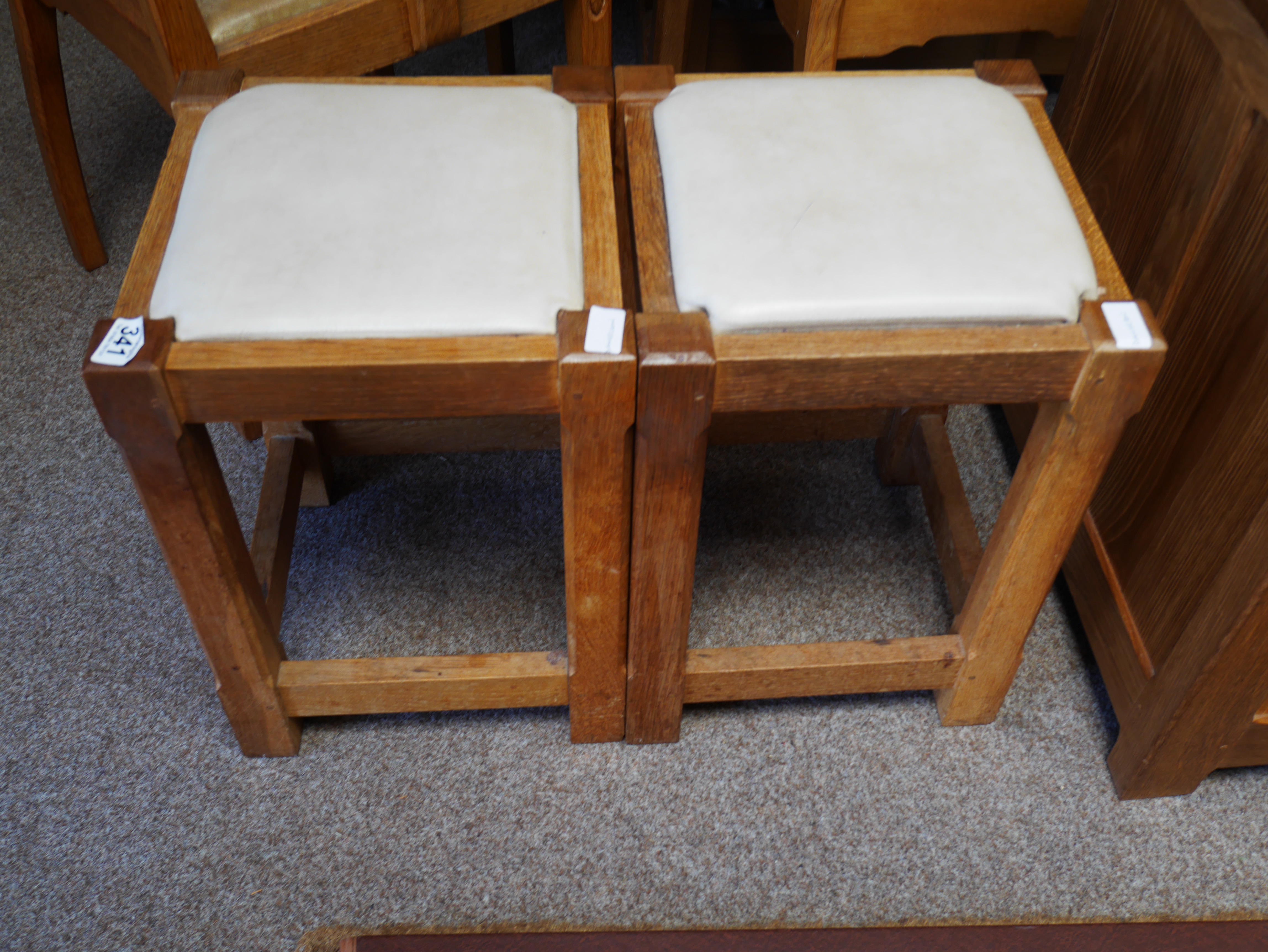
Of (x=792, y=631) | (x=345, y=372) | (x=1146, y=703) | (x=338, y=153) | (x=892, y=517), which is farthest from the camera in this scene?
(x=892, y=517)

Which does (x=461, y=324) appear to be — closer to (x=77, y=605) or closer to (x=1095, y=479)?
(x=1095, y=479)

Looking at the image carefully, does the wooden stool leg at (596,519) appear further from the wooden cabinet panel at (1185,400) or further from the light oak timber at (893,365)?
the wooden cabinet panel at (1185,400)

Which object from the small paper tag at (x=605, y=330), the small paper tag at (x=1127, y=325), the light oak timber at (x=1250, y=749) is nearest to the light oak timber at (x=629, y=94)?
the small paper tag at (x=605, y=330)

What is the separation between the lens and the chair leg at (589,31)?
1.38 metres

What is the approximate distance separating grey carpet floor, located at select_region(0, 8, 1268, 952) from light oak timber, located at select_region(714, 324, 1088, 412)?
1.52 feet

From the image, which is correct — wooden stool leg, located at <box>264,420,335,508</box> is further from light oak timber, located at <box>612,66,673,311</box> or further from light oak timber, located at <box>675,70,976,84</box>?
light oak timber, located at <box>675,70,976,84</box>

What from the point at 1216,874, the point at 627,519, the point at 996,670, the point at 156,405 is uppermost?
the point at 156,405

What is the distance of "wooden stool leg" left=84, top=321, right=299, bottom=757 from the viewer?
2.70 ft

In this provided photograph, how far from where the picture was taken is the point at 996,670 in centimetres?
114

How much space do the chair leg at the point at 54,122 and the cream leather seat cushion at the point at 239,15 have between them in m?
0.44

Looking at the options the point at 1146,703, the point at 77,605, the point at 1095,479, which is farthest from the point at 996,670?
the point at 77,605

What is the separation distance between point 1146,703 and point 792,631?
37 cm

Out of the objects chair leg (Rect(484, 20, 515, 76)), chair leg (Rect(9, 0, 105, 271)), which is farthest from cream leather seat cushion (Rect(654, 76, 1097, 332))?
chair leg (Rect(9, 0, 105, 271))

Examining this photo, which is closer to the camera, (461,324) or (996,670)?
(461,324)
